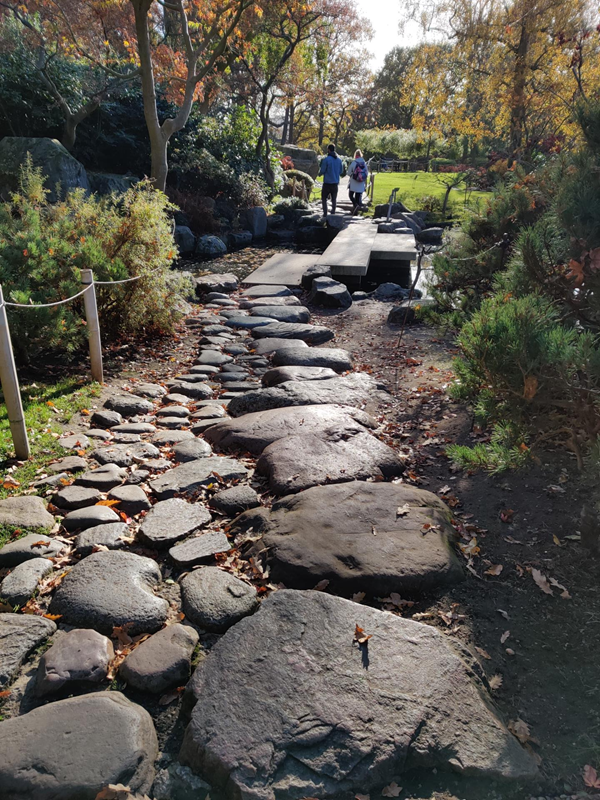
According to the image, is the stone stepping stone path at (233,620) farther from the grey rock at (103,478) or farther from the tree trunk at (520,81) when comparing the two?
the tree trunk at (520,81)

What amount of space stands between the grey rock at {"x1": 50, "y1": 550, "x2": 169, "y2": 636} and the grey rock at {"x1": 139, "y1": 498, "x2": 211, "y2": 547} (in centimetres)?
28

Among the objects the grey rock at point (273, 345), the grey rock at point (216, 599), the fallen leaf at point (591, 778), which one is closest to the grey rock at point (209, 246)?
the grey rock at point (273, 345)

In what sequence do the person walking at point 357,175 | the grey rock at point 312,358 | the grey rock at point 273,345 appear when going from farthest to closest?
the person walking at point 357,175, the grey rock at point 273,345, the grey rock at point 312,358

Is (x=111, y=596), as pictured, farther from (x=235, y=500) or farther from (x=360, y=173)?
(x=360, y=173)

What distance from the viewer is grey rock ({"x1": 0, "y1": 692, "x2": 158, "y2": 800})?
2.01 m

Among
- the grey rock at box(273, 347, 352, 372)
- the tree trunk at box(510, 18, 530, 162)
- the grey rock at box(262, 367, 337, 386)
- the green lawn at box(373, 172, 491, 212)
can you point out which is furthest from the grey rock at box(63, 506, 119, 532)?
the green lawn at box(373, 172, 491, 212)

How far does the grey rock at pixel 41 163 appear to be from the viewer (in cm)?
1119

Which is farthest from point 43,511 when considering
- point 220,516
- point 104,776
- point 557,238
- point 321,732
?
point 557,238

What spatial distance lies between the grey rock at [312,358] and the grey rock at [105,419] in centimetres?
212

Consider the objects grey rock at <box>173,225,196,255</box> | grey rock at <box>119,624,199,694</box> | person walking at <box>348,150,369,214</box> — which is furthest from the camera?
person walking at <box>348,150,369,214</box>

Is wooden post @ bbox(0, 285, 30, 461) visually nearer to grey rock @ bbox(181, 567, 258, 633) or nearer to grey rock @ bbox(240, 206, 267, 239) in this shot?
grey rock @ bbox(181, 567, 258, 633)

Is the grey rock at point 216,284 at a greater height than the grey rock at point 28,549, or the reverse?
the grey rock at point 216,284

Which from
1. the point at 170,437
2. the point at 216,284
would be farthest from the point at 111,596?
the point at 216,284

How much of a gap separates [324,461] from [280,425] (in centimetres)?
73
